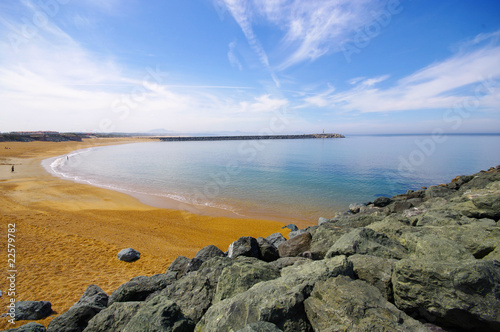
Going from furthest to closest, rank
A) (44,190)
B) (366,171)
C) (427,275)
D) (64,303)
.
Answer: (366,171) < (44,190) < (64,303) < (427,275)

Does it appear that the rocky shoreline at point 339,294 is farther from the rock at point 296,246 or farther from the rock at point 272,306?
the rock at point 296,246

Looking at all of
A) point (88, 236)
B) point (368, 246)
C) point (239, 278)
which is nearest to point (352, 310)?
point (239, 278)

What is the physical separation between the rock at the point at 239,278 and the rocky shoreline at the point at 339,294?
0.8 inches

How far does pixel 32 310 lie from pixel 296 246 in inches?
291

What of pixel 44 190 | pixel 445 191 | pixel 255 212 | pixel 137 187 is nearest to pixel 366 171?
pixel 445 191

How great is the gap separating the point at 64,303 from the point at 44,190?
1889 cm

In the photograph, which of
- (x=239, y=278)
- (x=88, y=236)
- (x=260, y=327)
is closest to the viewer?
(x=260, y=327)

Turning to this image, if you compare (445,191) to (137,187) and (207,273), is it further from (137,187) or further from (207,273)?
(137,187)

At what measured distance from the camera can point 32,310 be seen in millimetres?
5953

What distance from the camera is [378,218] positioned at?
9750 millimetres

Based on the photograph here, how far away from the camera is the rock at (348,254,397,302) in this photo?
4.17 metres

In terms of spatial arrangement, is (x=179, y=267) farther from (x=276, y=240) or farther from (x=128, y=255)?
(x=276, y=240)

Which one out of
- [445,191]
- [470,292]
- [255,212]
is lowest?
[255,212]

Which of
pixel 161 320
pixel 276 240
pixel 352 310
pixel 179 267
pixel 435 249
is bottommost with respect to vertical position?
pixel 276 240
